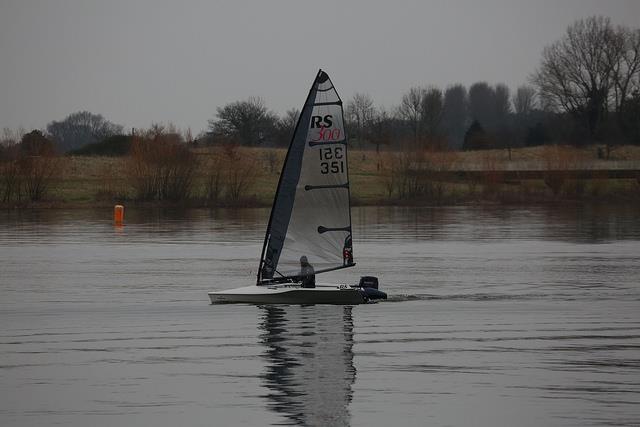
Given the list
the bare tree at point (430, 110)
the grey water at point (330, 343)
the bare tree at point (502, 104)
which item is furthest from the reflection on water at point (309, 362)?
the bare tree at point (502, 104)

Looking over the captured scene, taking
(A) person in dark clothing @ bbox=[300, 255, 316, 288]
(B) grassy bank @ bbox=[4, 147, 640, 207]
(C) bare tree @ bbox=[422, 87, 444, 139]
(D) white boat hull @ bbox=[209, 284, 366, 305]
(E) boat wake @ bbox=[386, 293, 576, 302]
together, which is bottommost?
(E) boat wake @ bbox=[386, 293, 576, 302]

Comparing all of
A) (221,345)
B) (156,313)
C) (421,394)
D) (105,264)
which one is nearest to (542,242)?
(105,264)

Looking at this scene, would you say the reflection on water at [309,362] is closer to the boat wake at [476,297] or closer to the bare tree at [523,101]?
the boat wake at [476,297]

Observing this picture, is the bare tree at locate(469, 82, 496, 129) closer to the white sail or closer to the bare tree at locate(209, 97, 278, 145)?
the bare tree at locate(209, 97, 278, 145)

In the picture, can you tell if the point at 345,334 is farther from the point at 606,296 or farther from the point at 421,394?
the point at 606,296

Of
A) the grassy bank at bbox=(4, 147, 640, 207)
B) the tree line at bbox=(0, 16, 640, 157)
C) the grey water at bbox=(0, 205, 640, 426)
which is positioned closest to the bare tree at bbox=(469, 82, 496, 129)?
the tree line at bbox=(0, 16, 640, 157)

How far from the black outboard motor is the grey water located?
13.4 inches

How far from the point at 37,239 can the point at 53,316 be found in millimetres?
25068

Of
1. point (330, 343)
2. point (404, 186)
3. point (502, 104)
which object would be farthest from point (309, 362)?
point (502, 104)

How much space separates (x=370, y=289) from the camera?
89.6 ft

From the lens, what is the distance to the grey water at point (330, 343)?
16562 millimetres

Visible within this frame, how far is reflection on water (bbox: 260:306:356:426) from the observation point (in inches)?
648

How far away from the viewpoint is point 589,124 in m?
111

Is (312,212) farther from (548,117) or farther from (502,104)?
(502,104)
